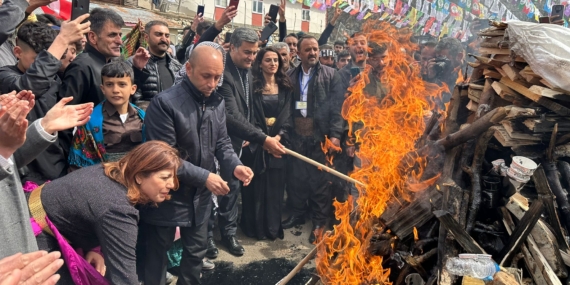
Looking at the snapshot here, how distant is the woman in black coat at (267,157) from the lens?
18.7 feet

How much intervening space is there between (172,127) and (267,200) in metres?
2.56

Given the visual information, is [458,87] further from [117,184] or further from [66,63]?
[66,63]

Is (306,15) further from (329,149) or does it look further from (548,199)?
(548,199)

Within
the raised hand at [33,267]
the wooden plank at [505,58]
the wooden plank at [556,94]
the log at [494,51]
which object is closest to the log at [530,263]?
the wooden plank at [556,94]

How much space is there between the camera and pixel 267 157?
579 cm

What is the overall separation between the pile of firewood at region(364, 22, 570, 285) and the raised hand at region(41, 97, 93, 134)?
95.3 inches

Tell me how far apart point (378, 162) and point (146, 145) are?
2.31m

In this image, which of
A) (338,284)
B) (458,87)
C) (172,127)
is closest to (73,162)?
(172,127)

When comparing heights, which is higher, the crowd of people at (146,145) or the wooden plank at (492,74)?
the wooden plank at (492,74)

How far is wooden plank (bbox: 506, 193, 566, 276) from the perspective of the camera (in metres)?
2.72

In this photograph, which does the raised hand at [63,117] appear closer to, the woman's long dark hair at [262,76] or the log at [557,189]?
the woman's long dark hair at [262,76]

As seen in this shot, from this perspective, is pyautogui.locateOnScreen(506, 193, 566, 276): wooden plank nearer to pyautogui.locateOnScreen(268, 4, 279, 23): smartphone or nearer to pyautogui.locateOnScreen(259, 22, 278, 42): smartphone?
pyautogui.locateOnScreen(259, 22, 278, 42): smartphone

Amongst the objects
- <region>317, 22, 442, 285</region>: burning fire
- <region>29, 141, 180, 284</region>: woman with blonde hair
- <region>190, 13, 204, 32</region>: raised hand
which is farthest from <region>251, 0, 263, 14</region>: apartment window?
<region>29, 141, 180, 284</region>: woman with blonde hair

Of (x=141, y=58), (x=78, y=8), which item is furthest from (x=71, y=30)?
(x=141, y=58)
